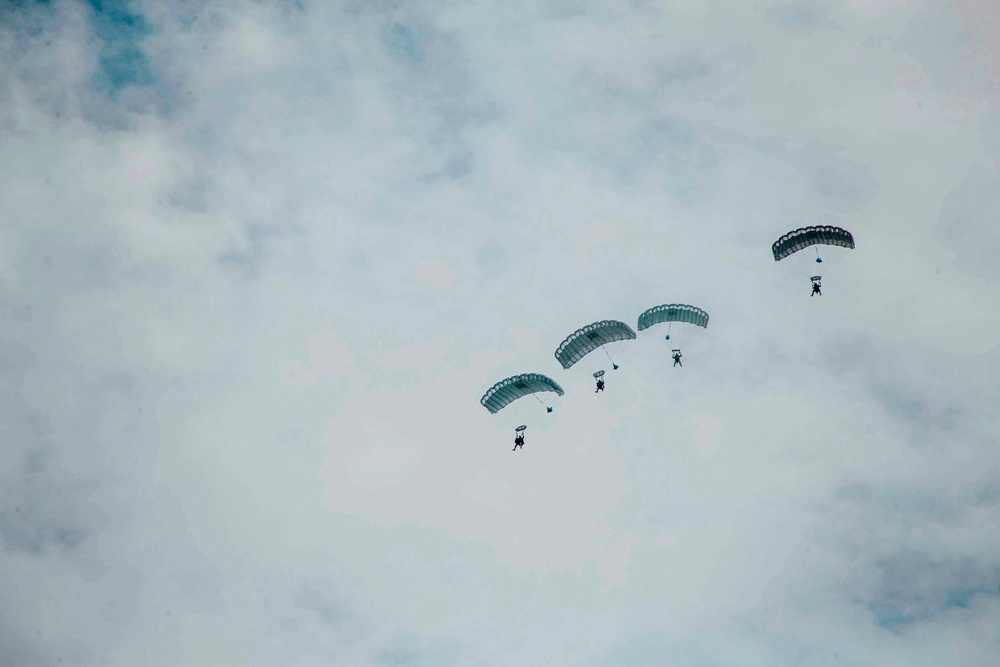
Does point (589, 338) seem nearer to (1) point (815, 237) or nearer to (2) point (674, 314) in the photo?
(2) point (674, 314)

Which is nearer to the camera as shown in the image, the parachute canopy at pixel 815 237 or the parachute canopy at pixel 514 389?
the parachute canopy at pixel 514 389

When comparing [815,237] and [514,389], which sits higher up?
[815,237]

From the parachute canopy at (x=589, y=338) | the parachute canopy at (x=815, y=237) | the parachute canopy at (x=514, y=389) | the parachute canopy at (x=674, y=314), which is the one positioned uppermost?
the parachute canopy at (x=815, y=237)

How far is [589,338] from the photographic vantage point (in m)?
69.8

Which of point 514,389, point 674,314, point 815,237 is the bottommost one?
point 514,389

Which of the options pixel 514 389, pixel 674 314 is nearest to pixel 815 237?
pixel 674 314

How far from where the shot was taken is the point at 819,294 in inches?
2992

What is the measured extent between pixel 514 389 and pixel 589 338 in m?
5.61

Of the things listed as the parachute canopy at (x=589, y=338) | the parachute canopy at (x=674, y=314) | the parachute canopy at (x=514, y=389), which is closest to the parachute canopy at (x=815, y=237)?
the parachute canopy at (x=674, y=314)

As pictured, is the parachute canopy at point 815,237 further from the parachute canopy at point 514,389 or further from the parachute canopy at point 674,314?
the parachute canopy at point 514,389

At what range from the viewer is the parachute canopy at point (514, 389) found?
6938 cm

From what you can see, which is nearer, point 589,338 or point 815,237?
point 589,338

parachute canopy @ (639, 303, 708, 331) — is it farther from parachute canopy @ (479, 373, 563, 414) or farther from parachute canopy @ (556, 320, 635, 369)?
parachute canopy @ (479, 373, 563, 414)

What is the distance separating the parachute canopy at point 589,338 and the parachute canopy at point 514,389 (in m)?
1.69
